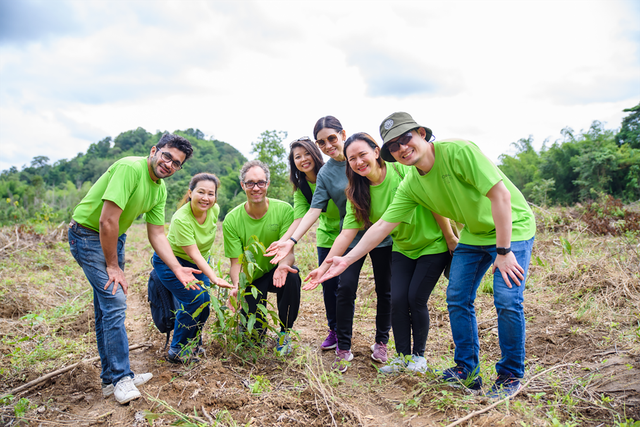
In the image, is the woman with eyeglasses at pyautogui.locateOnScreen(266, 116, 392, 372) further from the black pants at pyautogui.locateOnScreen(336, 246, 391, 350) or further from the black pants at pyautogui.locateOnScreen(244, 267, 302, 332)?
the black pants at pyautogui.locateOnScreen(244, 267, 302, 332)

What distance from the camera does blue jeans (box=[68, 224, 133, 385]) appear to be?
254 cm

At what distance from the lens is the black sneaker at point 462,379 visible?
2.39m

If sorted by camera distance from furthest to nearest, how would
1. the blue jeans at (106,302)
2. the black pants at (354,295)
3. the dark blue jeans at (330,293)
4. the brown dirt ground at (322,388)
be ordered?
the dark blue jeans at (330,293)
the black pants at (354,295)
the blue jeans at (106,302)
the brown dirt ground at (322,388)

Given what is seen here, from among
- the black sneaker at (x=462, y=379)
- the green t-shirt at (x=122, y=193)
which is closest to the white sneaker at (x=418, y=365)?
the black sneaker at (x=462, y=379)

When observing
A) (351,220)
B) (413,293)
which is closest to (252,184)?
(351,220)

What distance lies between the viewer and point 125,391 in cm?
246

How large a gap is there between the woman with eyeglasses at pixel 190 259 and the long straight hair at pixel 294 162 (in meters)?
0.68

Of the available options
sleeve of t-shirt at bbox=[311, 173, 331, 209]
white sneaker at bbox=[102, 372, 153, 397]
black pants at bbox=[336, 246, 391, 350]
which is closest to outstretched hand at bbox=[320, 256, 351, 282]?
black pants at bbox=[336, 246, 391, 350]

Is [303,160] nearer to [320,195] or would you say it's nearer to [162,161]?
[320,195]

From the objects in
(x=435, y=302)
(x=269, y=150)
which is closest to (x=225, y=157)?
(x=269, y=150)

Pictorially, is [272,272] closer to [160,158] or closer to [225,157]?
[160,158]

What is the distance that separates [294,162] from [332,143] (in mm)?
446

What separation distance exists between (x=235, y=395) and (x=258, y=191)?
4.93ft

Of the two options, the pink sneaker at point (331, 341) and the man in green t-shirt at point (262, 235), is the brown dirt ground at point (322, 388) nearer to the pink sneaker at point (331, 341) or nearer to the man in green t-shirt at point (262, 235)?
the pink sneaker at point (331, 341)
